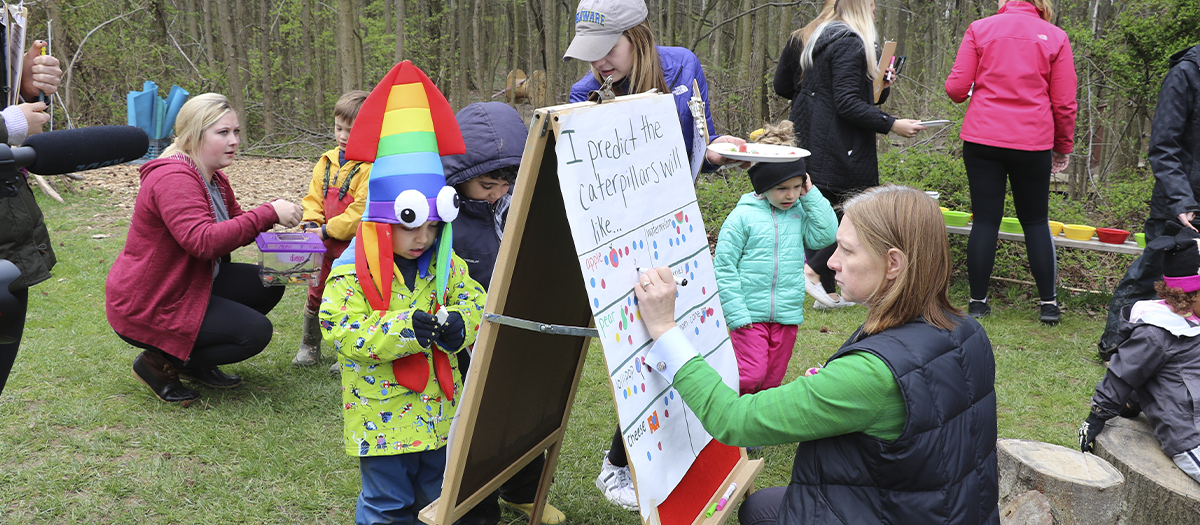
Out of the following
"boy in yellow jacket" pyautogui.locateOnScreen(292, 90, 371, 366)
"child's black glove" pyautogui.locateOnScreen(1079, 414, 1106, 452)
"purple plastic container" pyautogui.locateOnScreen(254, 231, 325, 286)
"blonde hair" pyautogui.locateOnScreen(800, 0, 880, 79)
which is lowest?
"child's black glove" pyautogui.locateOnScreen(1079, 414, 1106, 452)

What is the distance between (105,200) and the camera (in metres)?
9.55

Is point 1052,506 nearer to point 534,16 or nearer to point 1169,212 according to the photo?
point 1169,212

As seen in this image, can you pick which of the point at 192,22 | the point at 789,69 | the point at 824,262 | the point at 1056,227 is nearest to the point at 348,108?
the point at 789,69

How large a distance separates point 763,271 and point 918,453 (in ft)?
5.38

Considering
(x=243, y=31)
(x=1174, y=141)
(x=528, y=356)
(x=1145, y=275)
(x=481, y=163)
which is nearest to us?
(x=528, y=356)

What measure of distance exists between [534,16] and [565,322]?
15.6 metres

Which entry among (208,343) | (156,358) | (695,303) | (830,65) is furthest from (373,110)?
(830,65)

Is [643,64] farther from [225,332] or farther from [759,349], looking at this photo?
[225,332]

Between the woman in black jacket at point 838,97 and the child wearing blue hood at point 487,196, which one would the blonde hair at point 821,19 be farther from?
the child wearing blue hood at point 487,196

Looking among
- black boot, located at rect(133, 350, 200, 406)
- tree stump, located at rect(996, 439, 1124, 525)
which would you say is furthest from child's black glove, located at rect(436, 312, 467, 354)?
black boot, located at rect(133, 350, 200, 406)

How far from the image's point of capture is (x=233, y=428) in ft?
12.2

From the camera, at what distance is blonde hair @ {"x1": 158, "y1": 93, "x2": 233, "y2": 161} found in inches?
145

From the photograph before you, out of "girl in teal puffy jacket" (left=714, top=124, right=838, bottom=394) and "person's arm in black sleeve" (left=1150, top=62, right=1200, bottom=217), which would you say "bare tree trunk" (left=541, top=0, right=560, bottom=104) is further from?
"girl in teal puffy jacket" (left=714, top=124, right=838, bottom=394)

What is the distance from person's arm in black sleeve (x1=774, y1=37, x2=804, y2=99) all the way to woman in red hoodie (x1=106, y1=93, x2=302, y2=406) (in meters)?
3.29
